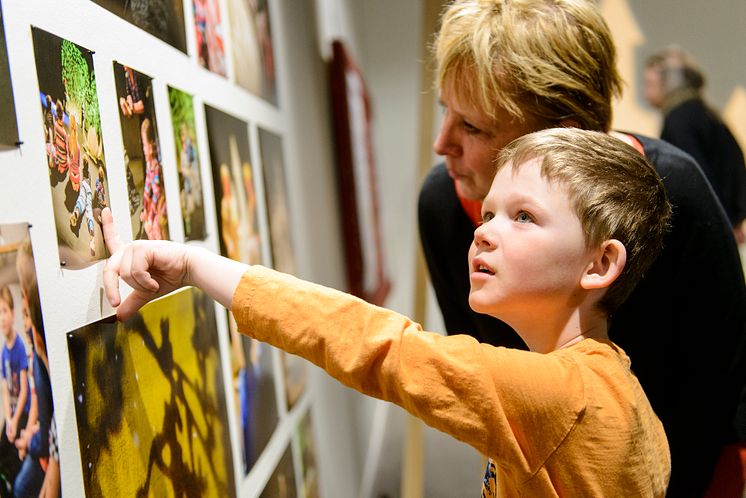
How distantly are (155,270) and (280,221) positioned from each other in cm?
79

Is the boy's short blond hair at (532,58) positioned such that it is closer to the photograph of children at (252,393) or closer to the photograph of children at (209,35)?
the photograph of children at (209,35)

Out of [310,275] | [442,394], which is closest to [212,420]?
[442,394]

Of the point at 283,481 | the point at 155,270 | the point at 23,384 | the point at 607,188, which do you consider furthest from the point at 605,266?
the point at 283,481

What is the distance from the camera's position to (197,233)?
100cm

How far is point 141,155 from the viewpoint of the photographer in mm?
830

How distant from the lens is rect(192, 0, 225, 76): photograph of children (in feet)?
3.50

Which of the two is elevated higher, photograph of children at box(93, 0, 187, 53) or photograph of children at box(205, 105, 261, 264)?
photograph of children at box(93, 0, 187, 53)

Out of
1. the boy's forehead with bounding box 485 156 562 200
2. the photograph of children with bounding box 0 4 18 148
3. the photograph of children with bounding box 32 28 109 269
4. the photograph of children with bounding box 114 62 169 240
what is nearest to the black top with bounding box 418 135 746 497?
the boy's forehead with bounding box 485 156 562 200

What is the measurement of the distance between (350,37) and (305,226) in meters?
1.63

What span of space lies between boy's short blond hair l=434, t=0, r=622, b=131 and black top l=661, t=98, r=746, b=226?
165 cm

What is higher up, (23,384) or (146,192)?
(146,192)

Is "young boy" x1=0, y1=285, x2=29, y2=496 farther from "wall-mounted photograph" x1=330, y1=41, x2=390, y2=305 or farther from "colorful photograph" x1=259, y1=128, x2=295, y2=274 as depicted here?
"wall-mounted photograph" x1=330, y1=41, x2=390, y2=305

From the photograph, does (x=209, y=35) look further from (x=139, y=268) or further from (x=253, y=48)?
(x=139, y=268)

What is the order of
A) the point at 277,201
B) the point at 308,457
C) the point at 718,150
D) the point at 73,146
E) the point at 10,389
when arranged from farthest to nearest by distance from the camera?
the point at 718,150
the point at 308,457
the point at 277,201
the point at 73,146
the point at 10,389
